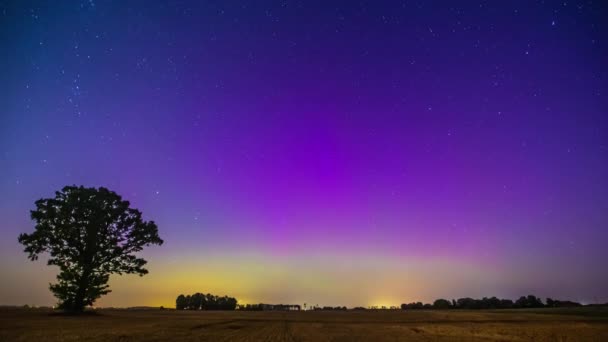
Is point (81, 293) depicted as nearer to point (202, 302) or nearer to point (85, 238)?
point (85, 238)

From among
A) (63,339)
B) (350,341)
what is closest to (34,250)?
(63,339)

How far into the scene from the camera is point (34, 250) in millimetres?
40250

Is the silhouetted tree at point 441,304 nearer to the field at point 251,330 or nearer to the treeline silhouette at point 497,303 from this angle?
the treeline silhouette at point 497,303

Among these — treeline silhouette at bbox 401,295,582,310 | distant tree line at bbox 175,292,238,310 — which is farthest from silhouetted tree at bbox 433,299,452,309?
distant tree line at bbox 175,292,238,310

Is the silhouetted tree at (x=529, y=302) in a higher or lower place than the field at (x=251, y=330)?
lower

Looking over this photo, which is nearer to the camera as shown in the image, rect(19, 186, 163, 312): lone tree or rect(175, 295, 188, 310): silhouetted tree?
rect(19, 186, 163, 312): lone tree

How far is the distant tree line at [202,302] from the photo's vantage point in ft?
478

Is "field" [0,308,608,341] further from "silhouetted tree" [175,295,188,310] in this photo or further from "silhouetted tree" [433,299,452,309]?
"silhouetted tree" [433,299,452,309]

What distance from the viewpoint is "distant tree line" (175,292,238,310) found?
478ft

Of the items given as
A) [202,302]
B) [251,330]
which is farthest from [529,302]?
[251,330]

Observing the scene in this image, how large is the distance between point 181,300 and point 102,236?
396ft

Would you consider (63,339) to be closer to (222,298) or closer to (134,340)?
(134,340)

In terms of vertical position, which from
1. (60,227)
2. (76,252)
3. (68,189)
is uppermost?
(68,189)

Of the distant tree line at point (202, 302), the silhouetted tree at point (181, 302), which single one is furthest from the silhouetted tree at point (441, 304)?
the silhouetted tree at point (181, 302)
